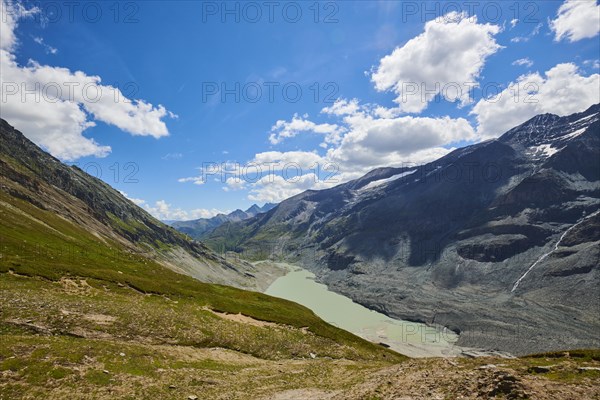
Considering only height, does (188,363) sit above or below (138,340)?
below

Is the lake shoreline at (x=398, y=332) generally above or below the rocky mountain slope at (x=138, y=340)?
below

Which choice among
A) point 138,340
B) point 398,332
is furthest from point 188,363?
point 398,332

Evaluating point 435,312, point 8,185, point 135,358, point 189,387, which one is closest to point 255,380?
point 189,387

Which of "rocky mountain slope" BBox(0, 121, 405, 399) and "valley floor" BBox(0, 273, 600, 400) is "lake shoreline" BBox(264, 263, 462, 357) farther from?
"valley floor" BBox(0, 273, 600, 400)

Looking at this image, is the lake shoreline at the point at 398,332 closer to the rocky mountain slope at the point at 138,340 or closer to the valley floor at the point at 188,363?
the rocky mountain slope at the point at 138,340

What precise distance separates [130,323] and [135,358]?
989 cm

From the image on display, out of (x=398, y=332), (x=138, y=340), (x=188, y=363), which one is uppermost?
(x=138, y=340)

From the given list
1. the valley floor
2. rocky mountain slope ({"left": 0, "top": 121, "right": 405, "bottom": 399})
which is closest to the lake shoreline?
rocky mountain slope ({"left": 0, "top": 121, "right": 405, "bottom": 399})

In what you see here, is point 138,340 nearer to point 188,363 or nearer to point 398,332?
point 188,363

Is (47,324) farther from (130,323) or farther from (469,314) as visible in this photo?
(469,314)

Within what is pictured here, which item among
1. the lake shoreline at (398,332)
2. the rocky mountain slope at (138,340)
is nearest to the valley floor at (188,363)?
the rocky mountain slope at (138,340)

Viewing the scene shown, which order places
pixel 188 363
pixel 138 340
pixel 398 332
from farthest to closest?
pixel 398 332 → pixel 138 340 → pixel 188 363

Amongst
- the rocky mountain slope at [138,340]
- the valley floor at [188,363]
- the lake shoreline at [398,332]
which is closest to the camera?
the valley floor at [188,363]

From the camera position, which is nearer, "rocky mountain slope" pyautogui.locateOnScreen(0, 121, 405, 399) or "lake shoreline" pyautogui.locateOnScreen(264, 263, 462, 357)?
"rocky mountain slope" pyautogui.locateOnScreen(0, 121, 405, 399)
